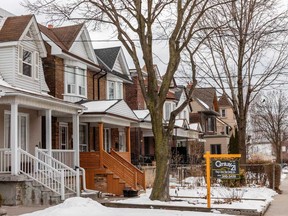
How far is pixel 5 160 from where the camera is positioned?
1848 centimetres

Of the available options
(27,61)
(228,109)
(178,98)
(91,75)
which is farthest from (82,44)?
(228,109)

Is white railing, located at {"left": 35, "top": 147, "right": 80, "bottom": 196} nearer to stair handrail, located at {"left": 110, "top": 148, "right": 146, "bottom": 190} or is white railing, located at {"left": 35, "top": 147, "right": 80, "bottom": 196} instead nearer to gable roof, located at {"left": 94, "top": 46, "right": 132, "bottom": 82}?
stair handrail, located at {"left": 110, "top": 148, "right": 146, "bottom": 190}

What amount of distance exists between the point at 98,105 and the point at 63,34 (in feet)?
17.3

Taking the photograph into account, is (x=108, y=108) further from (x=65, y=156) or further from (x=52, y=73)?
(x=52, y=73)

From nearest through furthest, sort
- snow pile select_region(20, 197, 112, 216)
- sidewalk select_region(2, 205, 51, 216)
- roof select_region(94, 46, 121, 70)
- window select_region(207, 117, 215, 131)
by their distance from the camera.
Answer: snow pile select_region(20, 197, 112, 216), sidewalk select_region(2, 205, 51, 216), roof select_region(94, 46, 121, 70), window select_region(207, 117, 215, 131)

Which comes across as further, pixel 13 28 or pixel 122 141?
pixel 122 141

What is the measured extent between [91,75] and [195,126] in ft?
81.4

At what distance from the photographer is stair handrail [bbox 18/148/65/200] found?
17625 millimetres

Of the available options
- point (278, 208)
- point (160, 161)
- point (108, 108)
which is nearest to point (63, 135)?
point (108, 108)

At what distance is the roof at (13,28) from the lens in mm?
20828

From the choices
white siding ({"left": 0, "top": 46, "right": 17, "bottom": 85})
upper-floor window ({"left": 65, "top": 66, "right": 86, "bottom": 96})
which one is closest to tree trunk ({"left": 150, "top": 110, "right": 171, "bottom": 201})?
white siding ({"left": 0, "top": 46, "right": 17, "bottom": 85})

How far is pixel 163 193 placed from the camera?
1698cm

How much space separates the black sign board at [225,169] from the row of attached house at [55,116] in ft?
18.2

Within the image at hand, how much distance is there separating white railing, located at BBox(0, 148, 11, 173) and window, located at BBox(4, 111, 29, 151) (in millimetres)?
1308
